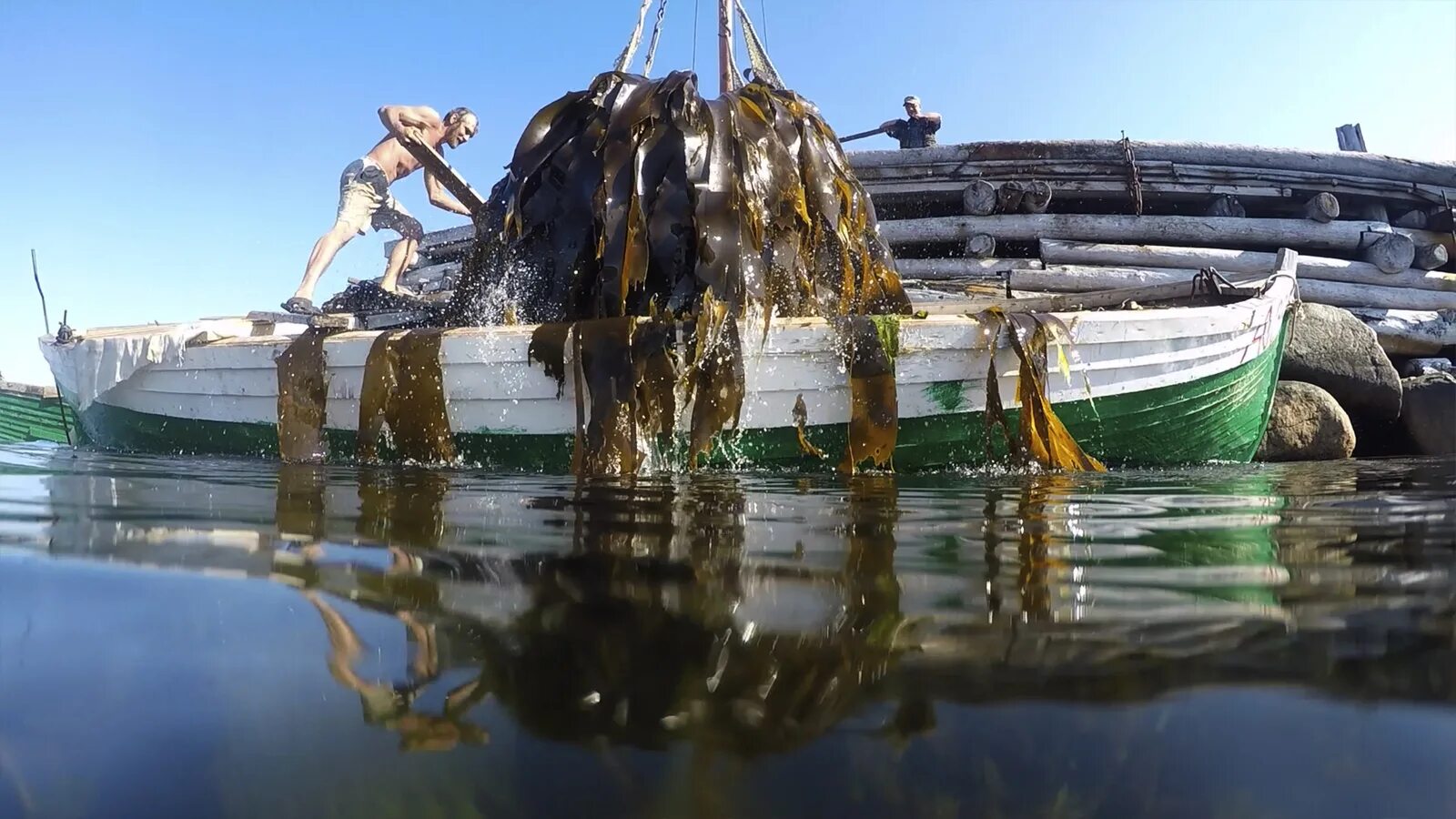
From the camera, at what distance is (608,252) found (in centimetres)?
492

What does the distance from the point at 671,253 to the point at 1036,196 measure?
29.1 ft

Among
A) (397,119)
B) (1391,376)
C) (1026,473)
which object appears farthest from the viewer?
(397,119)

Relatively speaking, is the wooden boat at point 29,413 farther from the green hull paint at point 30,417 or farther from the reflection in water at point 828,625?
the reflection in water at point 828,625

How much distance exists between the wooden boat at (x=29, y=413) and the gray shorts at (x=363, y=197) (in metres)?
8.98

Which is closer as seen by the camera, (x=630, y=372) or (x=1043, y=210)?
(x=630, y=372)

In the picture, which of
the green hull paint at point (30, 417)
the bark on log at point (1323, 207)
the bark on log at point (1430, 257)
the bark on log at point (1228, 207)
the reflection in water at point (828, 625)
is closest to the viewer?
the reflection in water at point (828, 625)

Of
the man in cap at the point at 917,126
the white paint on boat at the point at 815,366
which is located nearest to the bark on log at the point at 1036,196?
the man in cap at the point at 917,126

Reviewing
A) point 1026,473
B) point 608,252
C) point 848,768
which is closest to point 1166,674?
point 848,768

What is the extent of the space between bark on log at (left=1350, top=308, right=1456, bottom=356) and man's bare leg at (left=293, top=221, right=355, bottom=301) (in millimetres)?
13812

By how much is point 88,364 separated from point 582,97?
15.9 feet

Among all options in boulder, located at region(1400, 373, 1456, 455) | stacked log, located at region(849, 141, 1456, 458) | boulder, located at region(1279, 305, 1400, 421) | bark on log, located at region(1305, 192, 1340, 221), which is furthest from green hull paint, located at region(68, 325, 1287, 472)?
bark on log, located at region(1305, 192, 1340, 221)

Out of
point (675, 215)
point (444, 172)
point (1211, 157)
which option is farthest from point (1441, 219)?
point (444, 172)

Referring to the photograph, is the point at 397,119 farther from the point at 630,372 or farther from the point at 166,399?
the point at 630,372

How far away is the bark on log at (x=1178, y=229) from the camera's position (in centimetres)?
1166
